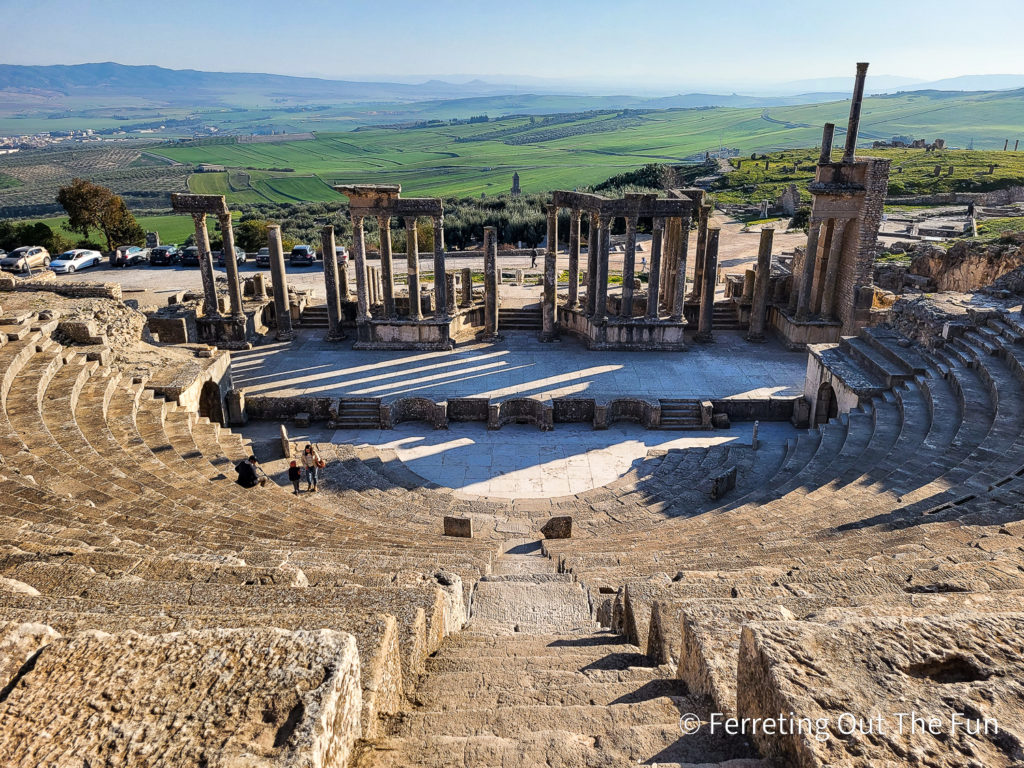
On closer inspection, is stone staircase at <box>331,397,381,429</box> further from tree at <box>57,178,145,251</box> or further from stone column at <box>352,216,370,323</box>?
tree at <box>57,178,145,251</box>

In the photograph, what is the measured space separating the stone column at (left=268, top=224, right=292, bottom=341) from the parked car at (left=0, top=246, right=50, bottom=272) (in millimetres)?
19725

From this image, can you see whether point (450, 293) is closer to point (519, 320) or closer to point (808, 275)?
point (519, 320)

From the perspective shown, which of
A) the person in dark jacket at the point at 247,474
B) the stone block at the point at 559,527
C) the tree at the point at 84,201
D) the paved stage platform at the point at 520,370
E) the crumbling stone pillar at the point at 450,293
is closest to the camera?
the stone block at the point at 559,527

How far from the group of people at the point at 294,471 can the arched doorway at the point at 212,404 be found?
4.59 metres

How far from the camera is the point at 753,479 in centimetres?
1631

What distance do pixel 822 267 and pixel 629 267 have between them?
23.1ft

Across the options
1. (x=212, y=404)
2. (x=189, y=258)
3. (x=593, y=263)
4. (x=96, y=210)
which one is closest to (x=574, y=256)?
(x=593, y=263)

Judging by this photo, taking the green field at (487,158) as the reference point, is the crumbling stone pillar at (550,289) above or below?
above

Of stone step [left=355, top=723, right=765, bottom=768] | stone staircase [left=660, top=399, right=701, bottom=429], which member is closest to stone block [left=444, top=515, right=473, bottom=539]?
stone staircase [left=660, top=399, right=701, bottom=429]

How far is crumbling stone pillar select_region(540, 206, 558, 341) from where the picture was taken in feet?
82.9

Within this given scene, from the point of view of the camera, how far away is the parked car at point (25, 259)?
36.9 meters

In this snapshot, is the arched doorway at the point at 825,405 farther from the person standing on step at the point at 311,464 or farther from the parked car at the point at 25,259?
the parked car at the point at 25,259

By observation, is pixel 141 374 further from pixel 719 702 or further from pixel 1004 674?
pixel 1004 674

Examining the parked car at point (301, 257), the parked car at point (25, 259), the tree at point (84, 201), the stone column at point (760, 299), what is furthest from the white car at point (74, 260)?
the stone column at point (760, 299)
